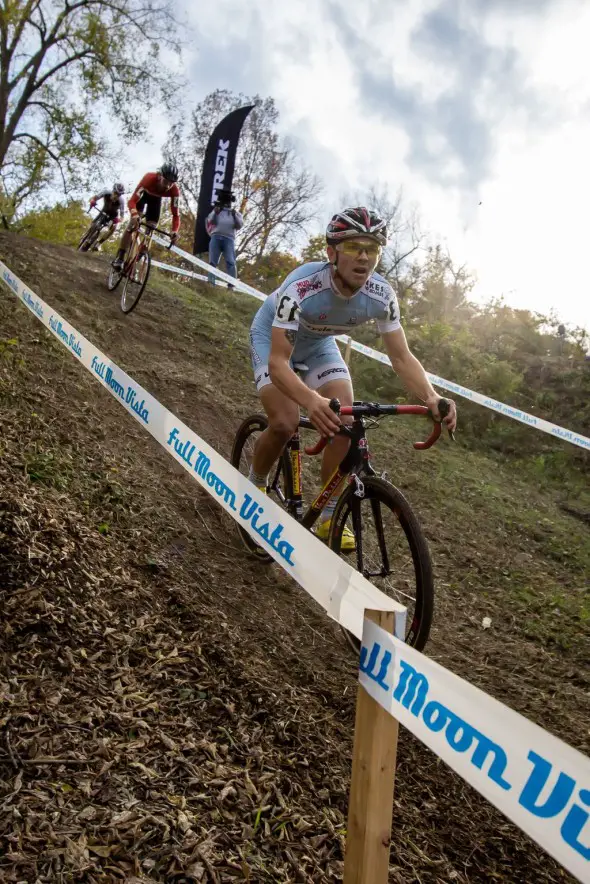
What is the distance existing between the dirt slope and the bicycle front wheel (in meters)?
3.73

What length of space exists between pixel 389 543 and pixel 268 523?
1.11 meters

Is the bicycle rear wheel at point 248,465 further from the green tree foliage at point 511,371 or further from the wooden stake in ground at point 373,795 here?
the green tree foliage at point 511,371

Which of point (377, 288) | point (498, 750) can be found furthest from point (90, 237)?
point (498, 750)

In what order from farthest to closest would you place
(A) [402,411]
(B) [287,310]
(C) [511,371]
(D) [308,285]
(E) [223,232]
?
(E) [223,232] < (C) [511,371] < (D) [308,285] < (B) [287,310] < (A) [402,411]

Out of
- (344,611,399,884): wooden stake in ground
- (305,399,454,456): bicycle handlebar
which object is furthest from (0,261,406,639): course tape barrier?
(305,399,454,456): bicycle handlebar

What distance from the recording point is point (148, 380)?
8336 millimetres

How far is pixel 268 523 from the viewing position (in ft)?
9.14

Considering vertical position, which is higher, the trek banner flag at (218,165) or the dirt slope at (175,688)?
the trek banner flag at (218,165)

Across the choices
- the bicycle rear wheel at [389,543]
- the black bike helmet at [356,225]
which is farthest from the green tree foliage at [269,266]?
the bicycle rear wheel at [389,543]

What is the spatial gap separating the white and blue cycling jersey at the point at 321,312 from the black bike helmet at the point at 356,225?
27cm

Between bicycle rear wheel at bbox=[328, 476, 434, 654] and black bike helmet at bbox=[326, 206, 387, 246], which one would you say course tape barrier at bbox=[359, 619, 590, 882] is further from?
black bike helmet at bbox=[326, 206, 387, 246]

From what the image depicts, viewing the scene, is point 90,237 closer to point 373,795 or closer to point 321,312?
point 321,312

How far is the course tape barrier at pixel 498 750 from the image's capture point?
49.9 inches

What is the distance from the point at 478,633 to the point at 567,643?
719mm
